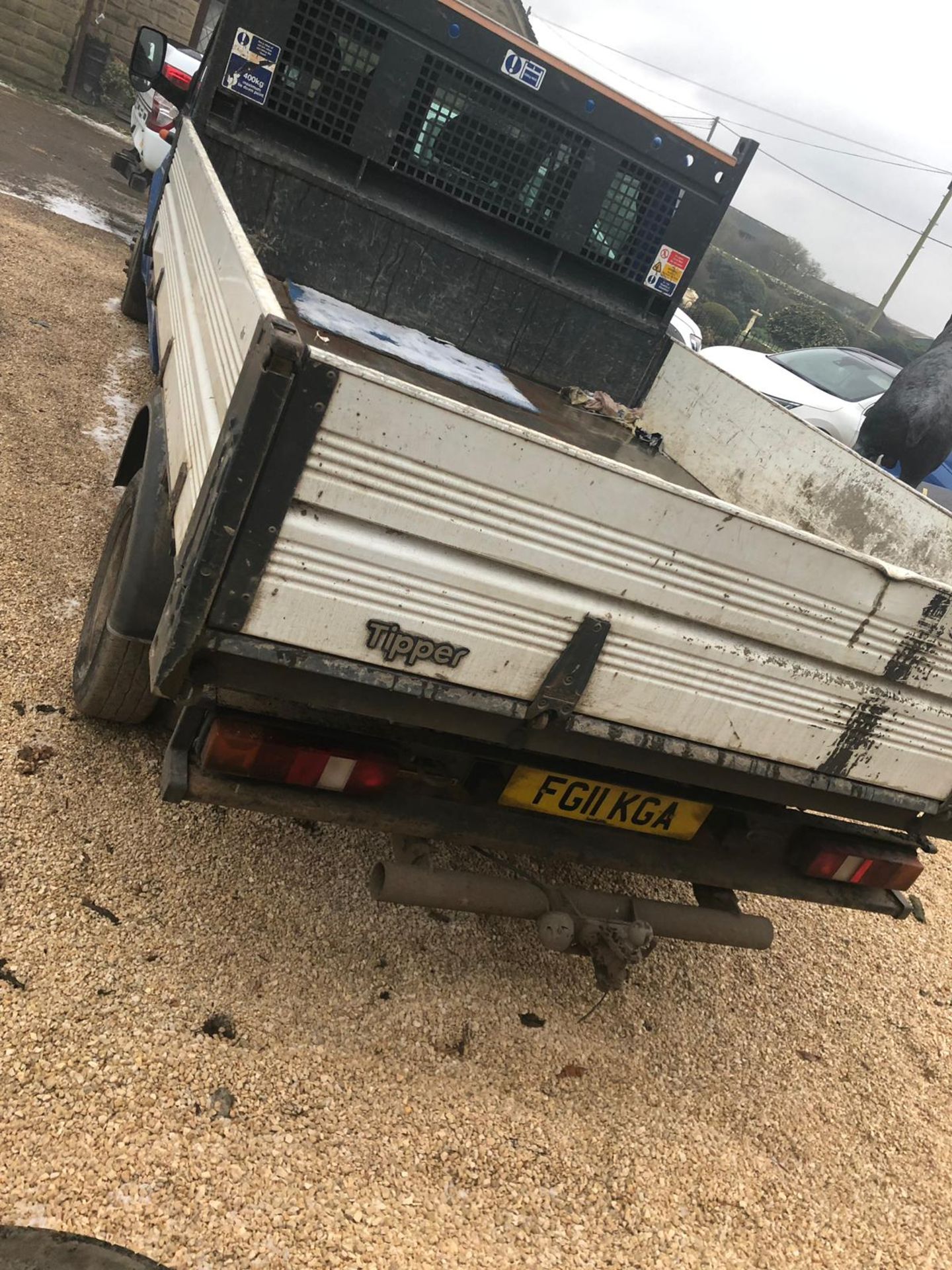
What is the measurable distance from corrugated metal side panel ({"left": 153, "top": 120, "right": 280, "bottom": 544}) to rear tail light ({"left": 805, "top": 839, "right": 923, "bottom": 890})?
218cm

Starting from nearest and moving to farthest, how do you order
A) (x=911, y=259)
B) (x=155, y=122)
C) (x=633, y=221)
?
(x=633, y=221) < (x=155, y=122) < (x=911, y=259)

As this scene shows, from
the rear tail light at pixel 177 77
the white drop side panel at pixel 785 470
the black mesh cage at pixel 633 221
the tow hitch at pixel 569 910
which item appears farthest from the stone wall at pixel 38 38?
the tow hitch at pixel 569 910

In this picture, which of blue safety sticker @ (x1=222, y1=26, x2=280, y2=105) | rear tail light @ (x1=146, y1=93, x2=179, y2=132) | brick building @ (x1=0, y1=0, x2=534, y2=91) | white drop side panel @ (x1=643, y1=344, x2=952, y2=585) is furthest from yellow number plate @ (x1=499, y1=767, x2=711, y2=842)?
brick building @ (x1=0, y1=0, x2=534, y2=91)

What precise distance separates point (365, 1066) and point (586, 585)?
4.63 ft

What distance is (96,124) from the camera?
13.9 m

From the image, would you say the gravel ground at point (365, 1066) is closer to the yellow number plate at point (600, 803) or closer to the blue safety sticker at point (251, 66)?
the yellow number plate at point (600, 803)

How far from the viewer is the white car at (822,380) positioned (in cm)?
829

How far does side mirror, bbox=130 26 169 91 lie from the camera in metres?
4.85

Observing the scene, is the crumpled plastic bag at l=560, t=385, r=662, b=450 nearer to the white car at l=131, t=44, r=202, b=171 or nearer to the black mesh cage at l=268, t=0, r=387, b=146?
the black mesh cage at l=268, t=0, r=387, b=146

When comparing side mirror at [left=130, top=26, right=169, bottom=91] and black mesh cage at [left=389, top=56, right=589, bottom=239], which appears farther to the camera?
side mirror at [left=130, top=26, right=169, bottom=91]

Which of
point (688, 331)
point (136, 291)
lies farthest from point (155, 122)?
point (688, 331)

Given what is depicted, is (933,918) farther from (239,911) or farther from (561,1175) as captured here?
(239,911)

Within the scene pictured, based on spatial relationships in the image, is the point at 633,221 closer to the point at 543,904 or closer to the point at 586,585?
the point at 586,585

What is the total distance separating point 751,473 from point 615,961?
2704 millimetres
